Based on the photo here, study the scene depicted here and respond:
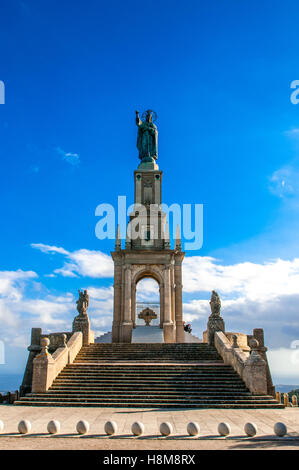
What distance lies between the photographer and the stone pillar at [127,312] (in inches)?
1219

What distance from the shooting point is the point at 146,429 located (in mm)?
10500

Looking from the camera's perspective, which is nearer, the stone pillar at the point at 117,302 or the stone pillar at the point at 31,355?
the stone pillar at the point at 31,355

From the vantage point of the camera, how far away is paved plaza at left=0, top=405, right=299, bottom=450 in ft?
29.1

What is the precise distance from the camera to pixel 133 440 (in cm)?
927

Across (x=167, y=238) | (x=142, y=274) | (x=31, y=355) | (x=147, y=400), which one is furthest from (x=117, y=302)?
(x=147, y=400)

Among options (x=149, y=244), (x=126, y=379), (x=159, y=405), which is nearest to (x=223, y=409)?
(x=159, y=405)

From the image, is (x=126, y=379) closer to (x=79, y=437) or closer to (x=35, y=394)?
(x=35, y=394)

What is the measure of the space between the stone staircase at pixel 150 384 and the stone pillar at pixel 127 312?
9465 mm

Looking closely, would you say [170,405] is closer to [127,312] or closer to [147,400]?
[147,400]

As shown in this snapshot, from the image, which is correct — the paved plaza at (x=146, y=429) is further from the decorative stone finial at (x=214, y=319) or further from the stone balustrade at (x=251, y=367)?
the decorative stone finial at (x=214, y=319)

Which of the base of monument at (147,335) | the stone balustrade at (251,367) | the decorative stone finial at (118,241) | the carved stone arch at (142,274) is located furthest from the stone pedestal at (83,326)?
the decorative stone finial at (118,241)

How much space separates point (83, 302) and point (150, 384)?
9.29 metres
